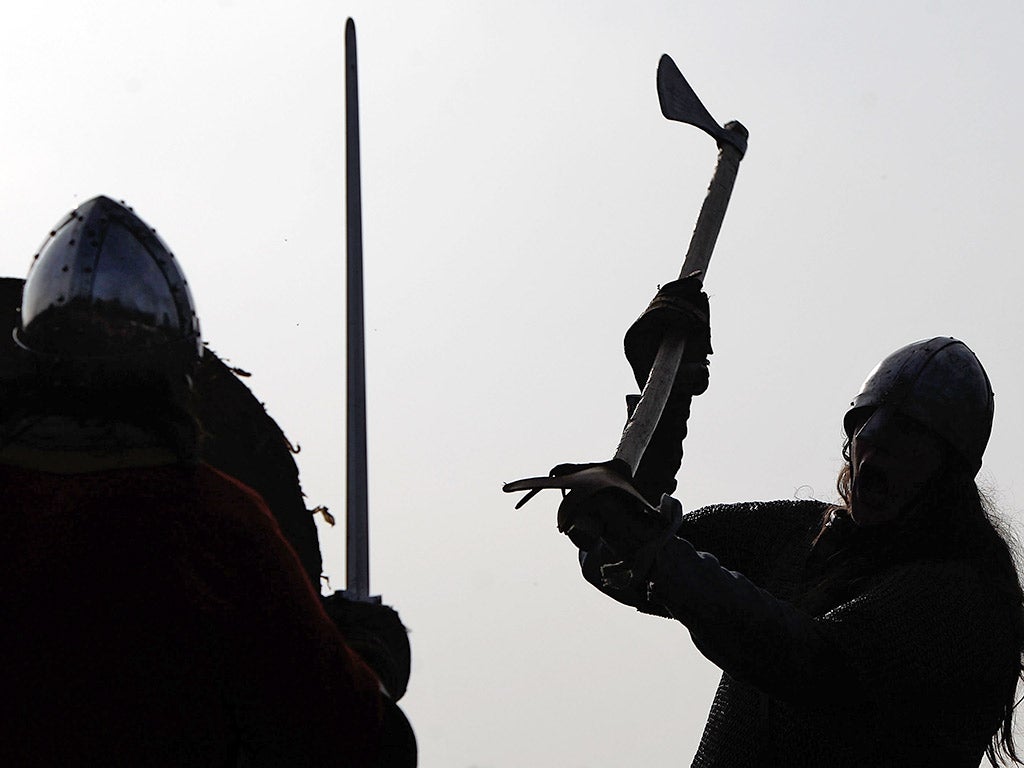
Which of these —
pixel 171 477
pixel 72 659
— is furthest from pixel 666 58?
pixel 72 659

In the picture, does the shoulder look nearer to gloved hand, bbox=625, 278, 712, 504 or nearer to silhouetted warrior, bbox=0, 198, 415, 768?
gloved hand, bbox=625, 278, 712, 504

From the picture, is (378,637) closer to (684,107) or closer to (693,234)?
(693,234)

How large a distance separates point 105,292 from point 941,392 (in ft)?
9.49

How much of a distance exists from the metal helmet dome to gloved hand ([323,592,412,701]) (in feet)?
6.89

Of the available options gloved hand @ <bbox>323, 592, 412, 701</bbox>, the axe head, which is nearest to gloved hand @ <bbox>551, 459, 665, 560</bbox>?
gloved hand @ <bbox>323, 592, 412, 701</bbox>

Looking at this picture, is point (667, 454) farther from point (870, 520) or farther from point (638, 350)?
point (870, 520)

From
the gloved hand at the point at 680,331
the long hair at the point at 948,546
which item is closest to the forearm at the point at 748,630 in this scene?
the long hair at the point at 948,546

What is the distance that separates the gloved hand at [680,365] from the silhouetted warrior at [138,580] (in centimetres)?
214

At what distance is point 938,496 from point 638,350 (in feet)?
3.64

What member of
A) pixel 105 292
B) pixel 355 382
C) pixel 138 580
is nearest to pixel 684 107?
pixel 355 382

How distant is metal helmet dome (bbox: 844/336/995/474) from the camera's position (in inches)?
193

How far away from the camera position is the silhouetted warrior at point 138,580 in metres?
2.78

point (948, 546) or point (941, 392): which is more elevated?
point (941, 392)

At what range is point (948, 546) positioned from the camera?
4.75 m
